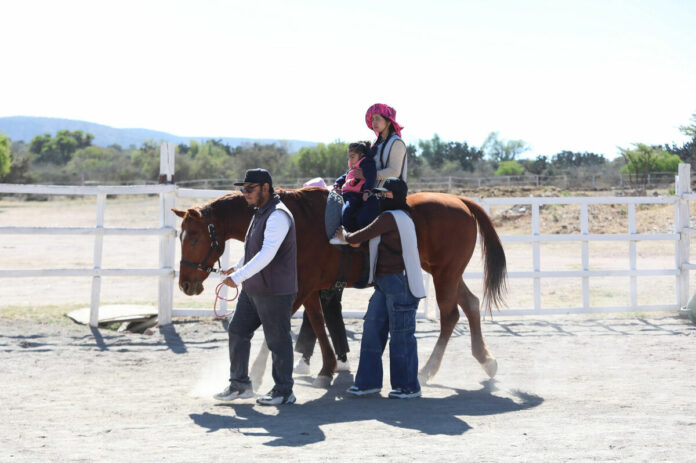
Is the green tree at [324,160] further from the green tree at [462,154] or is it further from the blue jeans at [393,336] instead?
the blue jeans at [393,336]

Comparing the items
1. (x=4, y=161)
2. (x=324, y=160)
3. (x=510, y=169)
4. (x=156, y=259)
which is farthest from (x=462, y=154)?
(x=156, y=259)

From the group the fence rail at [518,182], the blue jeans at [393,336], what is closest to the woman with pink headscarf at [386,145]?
the blue jeans at [393,336]

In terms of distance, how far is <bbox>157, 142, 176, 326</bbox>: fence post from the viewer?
368 inches

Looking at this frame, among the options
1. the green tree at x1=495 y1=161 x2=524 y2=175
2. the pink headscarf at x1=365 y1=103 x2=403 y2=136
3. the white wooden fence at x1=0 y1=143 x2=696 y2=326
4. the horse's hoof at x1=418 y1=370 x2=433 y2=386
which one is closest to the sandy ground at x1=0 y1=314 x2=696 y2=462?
the horse's hoof at x1=418 y1=370 x2=433 y2=386

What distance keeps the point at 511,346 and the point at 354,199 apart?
134 inches

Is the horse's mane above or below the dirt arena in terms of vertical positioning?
above

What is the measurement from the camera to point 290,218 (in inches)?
222

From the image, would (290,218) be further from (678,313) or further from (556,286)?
(556,286)

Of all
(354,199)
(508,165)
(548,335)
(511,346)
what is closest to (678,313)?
(548,335)

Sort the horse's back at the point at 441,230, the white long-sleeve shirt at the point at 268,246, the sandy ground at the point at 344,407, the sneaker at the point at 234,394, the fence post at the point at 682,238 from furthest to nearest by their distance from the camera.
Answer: the fence post at the point at 682,238, the horse's back at the point at 441,230, the sneaker at the point at 234,394, the white long-sleeve shirt at the point at 268,246, the sandy ground at the point at 344,407

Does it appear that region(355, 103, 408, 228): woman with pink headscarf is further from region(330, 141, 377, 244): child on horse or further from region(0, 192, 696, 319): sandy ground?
region(0, 192, 696, 319): sandy ground

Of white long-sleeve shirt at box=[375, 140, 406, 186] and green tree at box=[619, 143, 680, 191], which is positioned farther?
green tree at box=[619, 143, 680, 191]

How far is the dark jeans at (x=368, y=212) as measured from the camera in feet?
20.0

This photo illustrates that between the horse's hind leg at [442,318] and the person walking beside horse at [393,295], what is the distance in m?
0.70
